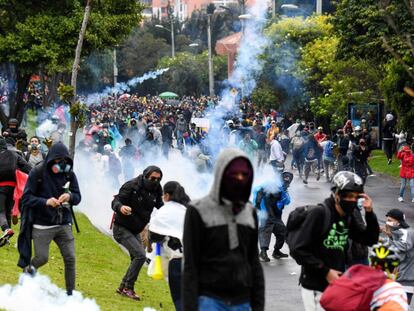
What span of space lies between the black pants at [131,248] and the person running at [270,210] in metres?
4.55

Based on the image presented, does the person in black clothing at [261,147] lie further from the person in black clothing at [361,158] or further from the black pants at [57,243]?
the black pants at [57,243]

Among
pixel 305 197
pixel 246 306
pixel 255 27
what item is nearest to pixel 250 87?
pixel 255 27

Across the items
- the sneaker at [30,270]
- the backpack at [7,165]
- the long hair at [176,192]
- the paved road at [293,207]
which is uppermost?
the long hair at [176,192]

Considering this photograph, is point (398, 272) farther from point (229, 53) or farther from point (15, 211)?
point (229, 53)

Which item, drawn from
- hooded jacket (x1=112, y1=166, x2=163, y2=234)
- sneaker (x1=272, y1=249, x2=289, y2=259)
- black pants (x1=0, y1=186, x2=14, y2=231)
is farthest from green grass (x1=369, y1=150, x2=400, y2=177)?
hooded jacket (x1=112, y1=166, x2=163, y2=234)

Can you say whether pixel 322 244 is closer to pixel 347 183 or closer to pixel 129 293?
pixel 347 183

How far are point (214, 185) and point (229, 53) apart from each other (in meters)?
72.1

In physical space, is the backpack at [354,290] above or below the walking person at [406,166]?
above

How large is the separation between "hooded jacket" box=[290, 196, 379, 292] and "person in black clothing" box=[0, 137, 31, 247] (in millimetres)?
7212

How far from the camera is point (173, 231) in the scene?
30.3ft

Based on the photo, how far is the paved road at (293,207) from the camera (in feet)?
42.2

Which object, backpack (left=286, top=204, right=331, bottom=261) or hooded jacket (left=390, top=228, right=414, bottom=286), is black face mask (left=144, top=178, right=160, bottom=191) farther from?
backpack (left=286, top=204, right=331, bottom=261)

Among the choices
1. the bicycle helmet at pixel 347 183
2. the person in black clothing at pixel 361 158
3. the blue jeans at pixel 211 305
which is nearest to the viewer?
the blue jeans at pixel 211 305

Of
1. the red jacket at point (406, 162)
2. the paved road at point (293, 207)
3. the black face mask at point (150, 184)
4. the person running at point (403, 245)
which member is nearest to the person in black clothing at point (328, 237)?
the person running at point (403, 245)
